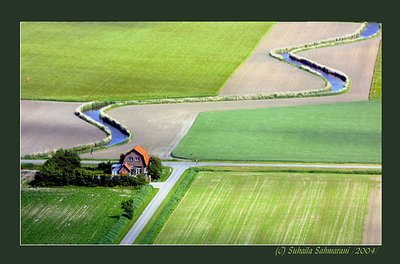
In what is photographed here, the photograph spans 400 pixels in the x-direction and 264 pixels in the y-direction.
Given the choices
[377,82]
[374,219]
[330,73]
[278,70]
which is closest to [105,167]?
[278,70]

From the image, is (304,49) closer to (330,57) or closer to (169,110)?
(330,57)

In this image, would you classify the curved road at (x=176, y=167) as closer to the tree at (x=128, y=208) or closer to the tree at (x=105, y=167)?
the tree at (x=128, y=208)

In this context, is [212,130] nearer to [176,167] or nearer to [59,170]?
[176,167]

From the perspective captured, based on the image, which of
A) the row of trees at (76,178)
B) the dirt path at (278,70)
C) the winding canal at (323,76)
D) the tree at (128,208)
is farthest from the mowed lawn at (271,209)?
the dirt path at (278,70)

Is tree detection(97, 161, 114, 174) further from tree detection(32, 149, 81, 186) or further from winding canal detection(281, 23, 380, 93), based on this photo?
winding canal detection(281, 23, 380, 93)

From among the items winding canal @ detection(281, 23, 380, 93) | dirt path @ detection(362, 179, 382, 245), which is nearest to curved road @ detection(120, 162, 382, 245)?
dirt path @ detection(362, 179, 382, 245)
